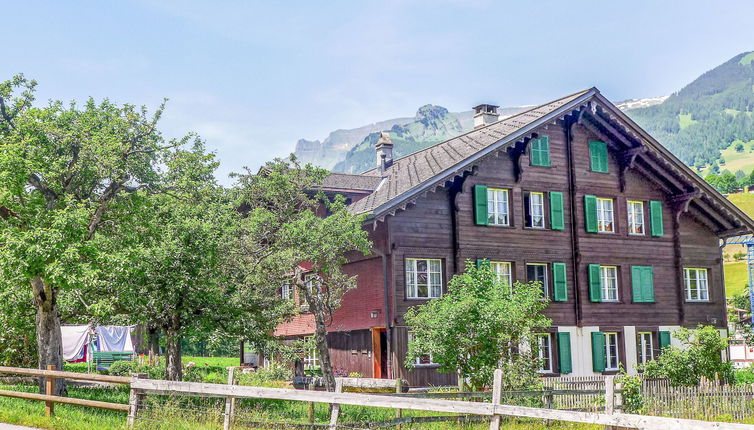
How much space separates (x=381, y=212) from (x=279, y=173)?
373cm

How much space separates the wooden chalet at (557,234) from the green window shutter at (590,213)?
0.04m

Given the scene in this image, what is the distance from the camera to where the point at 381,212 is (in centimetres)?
2641

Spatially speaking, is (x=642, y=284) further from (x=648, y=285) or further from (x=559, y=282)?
(x=559, y=282)

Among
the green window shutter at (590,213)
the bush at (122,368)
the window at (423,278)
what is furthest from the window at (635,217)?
the bush at (122,368)

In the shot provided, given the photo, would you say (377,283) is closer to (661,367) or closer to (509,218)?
(509,218)

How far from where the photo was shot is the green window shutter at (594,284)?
31305 mm

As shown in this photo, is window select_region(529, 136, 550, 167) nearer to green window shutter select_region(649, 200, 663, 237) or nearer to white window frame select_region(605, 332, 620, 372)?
green window shutter select_region(649, 200, 663, 237)

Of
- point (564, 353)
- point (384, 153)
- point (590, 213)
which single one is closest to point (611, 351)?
point (564, 353)

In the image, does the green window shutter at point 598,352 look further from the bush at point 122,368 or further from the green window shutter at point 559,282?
the bush at point 122,368

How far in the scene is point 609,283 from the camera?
32.3 meters

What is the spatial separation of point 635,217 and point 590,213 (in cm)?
261

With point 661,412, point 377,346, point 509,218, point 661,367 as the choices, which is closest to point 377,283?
point 377,346

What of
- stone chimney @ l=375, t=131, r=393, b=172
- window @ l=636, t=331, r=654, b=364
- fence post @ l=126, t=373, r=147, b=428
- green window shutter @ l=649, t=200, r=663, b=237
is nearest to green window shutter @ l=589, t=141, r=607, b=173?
green window shutter @ l=649, t=200, r=663, b=237

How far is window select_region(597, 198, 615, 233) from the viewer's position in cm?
3244
